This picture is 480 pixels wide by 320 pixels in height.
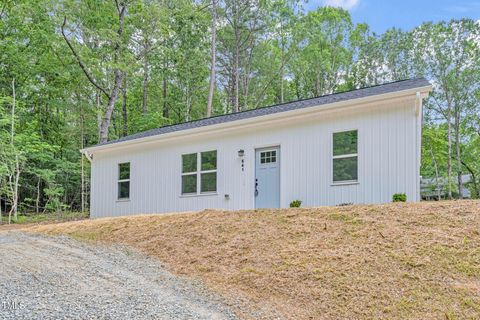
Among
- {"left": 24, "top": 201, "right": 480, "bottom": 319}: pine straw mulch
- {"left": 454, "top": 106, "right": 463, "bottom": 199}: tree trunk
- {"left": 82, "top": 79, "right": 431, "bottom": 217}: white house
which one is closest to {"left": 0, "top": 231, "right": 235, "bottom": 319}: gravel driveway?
{"left": 24, "top": 201, "right": 480, "bottom": 319}: pine straw mulch

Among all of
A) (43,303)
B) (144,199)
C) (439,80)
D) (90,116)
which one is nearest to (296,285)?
(43,303)

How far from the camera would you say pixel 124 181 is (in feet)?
42.4

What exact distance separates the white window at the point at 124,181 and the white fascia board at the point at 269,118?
642mm

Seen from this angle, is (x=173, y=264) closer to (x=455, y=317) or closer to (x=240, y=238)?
(x=240, y=238)

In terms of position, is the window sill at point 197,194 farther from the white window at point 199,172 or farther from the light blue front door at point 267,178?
the light blue front door at point 267,178

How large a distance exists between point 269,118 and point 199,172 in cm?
265

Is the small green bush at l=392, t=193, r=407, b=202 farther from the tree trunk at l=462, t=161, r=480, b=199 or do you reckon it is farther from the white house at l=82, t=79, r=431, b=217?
the tree trunk at l=462, t=161, r=480, b=199

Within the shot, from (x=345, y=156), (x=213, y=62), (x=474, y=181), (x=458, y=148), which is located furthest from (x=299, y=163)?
(x=474, y=181)

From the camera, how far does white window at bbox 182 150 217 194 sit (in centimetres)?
1107

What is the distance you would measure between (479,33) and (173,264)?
22.9m

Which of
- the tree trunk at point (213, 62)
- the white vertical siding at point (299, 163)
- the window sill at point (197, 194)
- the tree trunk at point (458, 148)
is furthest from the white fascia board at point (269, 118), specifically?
the tree trunk at point (458, 148)

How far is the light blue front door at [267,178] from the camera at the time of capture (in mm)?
9984

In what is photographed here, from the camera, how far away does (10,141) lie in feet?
48.0

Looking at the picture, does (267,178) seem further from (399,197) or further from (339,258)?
(339,258)
